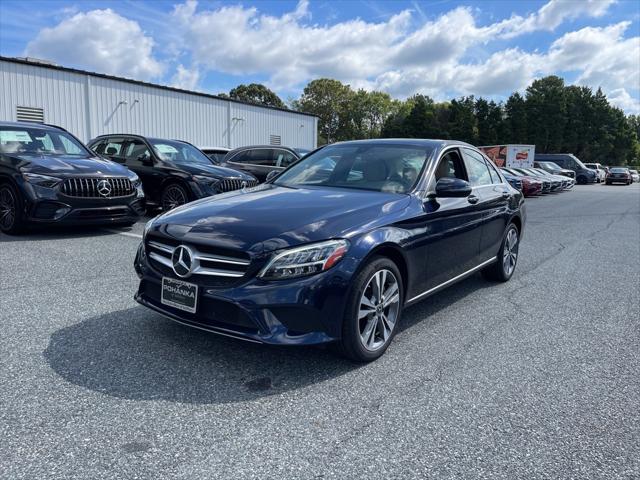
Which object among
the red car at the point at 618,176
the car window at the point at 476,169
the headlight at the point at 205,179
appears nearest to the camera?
the car window at the point at 476,169

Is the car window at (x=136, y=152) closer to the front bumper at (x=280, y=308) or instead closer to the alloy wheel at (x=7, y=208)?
the alloy wheel at (x=7, y=208)

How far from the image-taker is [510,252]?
19.5 ft

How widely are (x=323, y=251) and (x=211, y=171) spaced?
7033 mm

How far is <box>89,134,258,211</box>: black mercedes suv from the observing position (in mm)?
9383

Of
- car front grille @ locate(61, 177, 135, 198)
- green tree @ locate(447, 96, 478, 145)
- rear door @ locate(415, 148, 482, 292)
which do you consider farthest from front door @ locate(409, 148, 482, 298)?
green tree @ locate(447, 96, 478, 145)

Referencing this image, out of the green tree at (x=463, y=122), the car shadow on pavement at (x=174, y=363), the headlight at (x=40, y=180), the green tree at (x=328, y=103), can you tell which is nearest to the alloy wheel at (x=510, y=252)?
the car shadow on pavement at (x=174, y=363)

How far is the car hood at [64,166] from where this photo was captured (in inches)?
283

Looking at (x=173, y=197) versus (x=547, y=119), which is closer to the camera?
A: (x=173, y=197)

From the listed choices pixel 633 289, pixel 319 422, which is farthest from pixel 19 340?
pixel 633 289

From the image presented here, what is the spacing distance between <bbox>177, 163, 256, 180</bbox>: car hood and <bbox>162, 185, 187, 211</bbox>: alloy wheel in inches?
16.0

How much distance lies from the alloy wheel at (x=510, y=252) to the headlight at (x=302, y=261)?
3332 mm

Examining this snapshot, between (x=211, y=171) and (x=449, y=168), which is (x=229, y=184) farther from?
(x=449, y=168)

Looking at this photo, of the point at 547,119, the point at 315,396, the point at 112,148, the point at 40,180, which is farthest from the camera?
→ the point at 547,119

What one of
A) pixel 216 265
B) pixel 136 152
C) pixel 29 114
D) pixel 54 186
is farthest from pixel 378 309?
pixel 29 114
